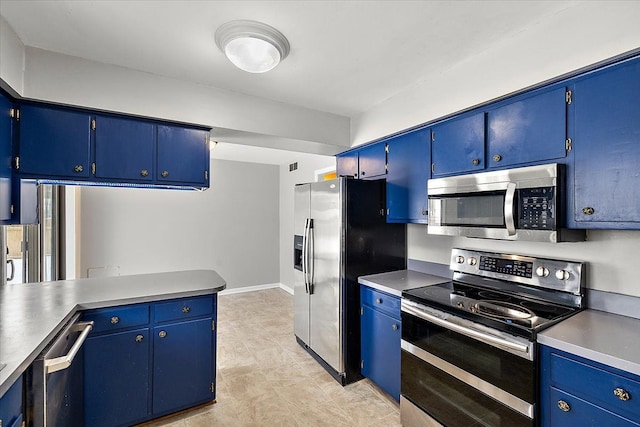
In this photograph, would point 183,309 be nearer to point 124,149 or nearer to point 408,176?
point 124,149

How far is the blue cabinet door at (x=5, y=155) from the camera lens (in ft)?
5.86

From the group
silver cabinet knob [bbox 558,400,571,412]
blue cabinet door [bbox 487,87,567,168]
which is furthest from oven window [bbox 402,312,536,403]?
blue cabinet door [bbox 487,87,567,168]

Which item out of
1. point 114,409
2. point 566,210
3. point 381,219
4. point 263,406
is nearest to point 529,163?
point 566,210

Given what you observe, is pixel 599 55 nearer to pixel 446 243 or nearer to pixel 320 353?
pixel 446 243

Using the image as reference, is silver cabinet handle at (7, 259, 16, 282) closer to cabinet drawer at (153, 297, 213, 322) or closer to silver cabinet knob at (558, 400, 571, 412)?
cabinet drawer at (153, 297, 213, 322)

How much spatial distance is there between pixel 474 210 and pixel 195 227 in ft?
14.7

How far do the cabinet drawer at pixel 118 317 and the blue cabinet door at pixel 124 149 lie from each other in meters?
0.97

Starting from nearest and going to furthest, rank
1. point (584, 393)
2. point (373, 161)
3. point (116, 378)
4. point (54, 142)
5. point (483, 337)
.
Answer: point (584, 393)
point (483, 337)
point (116, 378)
point (54, 142)
point (373, 161)

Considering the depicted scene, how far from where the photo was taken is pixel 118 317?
6.35 ft

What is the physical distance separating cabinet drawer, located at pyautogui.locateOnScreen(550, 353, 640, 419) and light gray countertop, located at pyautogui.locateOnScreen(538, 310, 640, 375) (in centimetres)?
6

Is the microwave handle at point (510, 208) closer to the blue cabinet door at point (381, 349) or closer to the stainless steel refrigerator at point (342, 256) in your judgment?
the blue cabinet door at point (381, 349)

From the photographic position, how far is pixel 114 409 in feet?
6.36

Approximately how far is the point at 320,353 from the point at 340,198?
5.06 feet

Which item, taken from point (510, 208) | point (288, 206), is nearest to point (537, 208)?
point (510, 208)
